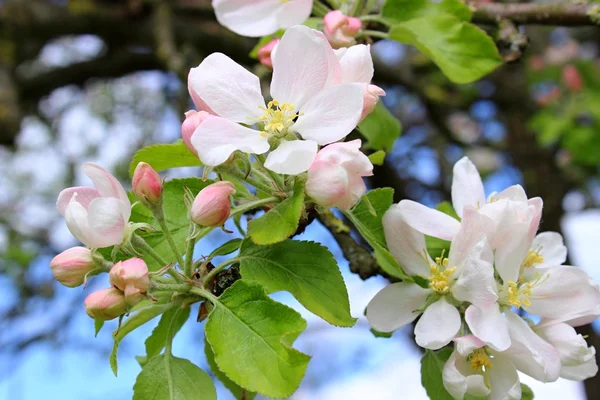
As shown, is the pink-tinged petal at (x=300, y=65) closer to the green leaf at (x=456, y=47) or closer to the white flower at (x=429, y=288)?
the white flower at (x=429, y=288)

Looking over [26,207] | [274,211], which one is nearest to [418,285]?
[274,211]

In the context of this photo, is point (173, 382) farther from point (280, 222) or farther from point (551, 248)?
point (551, 248)

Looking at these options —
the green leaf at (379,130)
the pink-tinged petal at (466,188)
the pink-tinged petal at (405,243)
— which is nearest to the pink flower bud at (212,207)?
the pink-tinged petal at (405,243)

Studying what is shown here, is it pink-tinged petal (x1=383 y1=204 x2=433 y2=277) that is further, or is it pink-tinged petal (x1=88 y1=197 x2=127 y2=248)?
pink-tinged petal (x1=383 y1=204 x2=433 y2=277)

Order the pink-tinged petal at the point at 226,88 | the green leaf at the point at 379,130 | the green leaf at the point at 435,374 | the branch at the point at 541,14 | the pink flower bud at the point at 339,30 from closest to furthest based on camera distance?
the pink-tinged petal at the point at 226,88 < the green leaf at the point at 435,374 < the pink flower bud at the point at 339,30 < the green leaf at the point at 379,130 < the branch at the point at 541,14

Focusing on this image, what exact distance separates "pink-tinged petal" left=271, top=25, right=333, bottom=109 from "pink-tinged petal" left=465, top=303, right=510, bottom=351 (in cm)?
37

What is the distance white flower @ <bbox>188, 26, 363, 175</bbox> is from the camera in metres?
0.77

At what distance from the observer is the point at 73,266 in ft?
2.56

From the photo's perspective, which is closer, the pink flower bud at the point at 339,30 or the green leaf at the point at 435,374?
the green leaf at the point at 435,374

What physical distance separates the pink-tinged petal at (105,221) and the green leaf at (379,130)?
23.5 inches

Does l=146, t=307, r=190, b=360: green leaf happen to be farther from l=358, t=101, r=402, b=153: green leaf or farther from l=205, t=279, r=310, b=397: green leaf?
l=358, t=101, r=402, b=153: green leaf

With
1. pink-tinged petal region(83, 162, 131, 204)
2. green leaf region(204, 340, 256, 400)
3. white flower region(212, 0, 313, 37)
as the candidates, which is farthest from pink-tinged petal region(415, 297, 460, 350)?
white flower region(212, 0, 313, 37)

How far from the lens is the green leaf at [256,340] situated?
0.72 meters

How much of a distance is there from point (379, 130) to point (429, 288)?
17.0 inches
